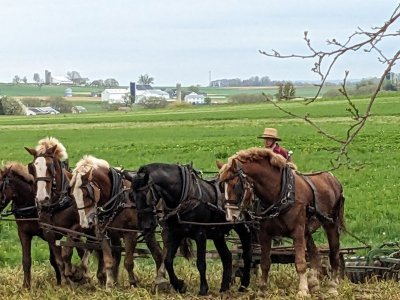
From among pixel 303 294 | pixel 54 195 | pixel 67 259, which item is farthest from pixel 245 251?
pixel 54 195

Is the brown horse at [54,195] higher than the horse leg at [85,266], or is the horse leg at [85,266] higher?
the brown horse at [54,195]

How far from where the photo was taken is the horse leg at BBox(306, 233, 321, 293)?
8125mm

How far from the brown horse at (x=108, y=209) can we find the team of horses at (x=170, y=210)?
0.01 metres

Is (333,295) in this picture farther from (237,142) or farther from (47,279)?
(237,142)

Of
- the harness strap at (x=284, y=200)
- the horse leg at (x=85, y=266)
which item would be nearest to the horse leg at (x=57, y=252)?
the horse leg at (x=85, y=266)

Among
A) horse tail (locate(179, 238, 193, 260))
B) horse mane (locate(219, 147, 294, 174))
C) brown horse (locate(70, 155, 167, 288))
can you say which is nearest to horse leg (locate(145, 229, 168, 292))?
brown horse (locate(70, 155, 167, 288))

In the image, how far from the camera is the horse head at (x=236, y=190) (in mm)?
7867

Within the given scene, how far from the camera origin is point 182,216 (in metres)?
8.31

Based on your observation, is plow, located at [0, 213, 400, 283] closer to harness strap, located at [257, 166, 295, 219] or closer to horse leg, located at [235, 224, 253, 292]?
horse leg, located at [235, 224, 253, 292]

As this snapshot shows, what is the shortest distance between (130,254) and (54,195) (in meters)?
1.14

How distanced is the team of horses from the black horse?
0.04ft

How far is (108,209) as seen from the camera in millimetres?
8727

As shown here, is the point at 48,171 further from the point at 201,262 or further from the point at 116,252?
the point at 201,262

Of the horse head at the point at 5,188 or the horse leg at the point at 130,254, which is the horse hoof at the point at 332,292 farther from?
the horse head at the point at 5,188
